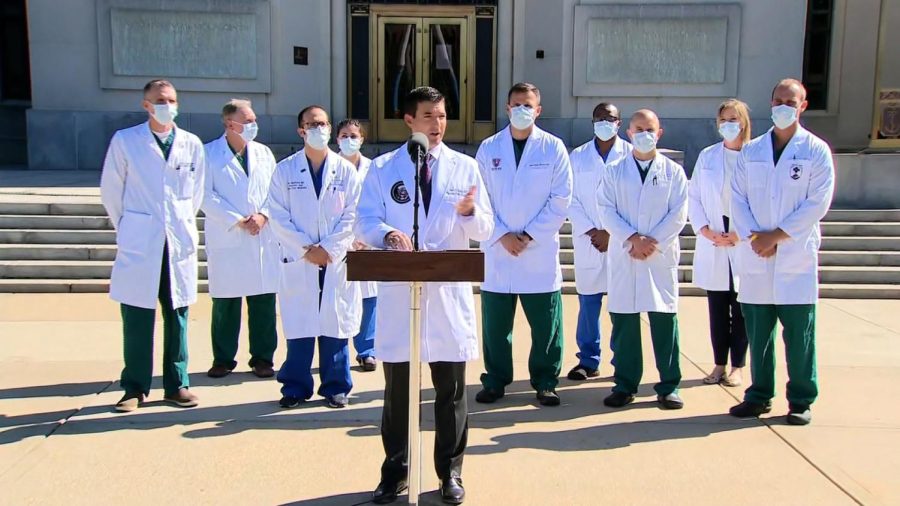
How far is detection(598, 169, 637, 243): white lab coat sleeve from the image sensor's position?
5656 millimetres

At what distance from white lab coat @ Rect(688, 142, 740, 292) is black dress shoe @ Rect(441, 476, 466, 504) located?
9.87 ft

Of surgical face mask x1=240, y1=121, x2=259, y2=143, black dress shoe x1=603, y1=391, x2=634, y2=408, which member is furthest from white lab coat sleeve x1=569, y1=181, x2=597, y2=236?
surgical face mask x1=240, y1=121, x2=259, y2=143

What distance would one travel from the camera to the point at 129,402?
18.1ft

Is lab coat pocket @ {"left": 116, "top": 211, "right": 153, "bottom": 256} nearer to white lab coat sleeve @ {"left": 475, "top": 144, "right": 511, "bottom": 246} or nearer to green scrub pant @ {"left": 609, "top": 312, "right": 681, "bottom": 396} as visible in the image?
white lab coat sleeve @ {"left": 475, "top": 144, "right": 511, "bottom": 246}

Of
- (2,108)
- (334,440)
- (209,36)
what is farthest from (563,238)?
(2,108)

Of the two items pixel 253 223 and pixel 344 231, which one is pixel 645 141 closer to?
pixel 344 231

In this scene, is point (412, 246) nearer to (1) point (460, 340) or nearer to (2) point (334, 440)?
(1) point (460, 340)

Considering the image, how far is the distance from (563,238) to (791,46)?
7.39 meters

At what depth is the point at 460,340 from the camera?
4.10m

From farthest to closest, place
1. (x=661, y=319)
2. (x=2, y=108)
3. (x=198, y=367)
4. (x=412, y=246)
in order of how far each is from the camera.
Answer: (x=2, y=108), (x=198, y=367), (x=661, y=319), (x=412, y=246)

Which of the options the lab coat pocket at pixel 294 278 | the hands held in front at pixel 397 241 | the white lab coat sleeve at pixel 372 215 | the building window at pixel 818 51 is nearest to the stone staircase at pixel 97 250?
the lab coat pocket at pixel 294 278

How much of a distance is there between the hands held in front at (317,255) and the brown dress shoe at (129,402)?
1.50 meters

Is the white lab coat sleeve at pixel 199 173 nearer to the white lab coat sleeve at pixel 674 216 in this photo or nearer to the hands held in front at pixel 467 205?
the hands held in front at pixel 467 205

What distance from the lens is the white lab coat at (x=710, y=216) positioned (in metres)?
6.18
